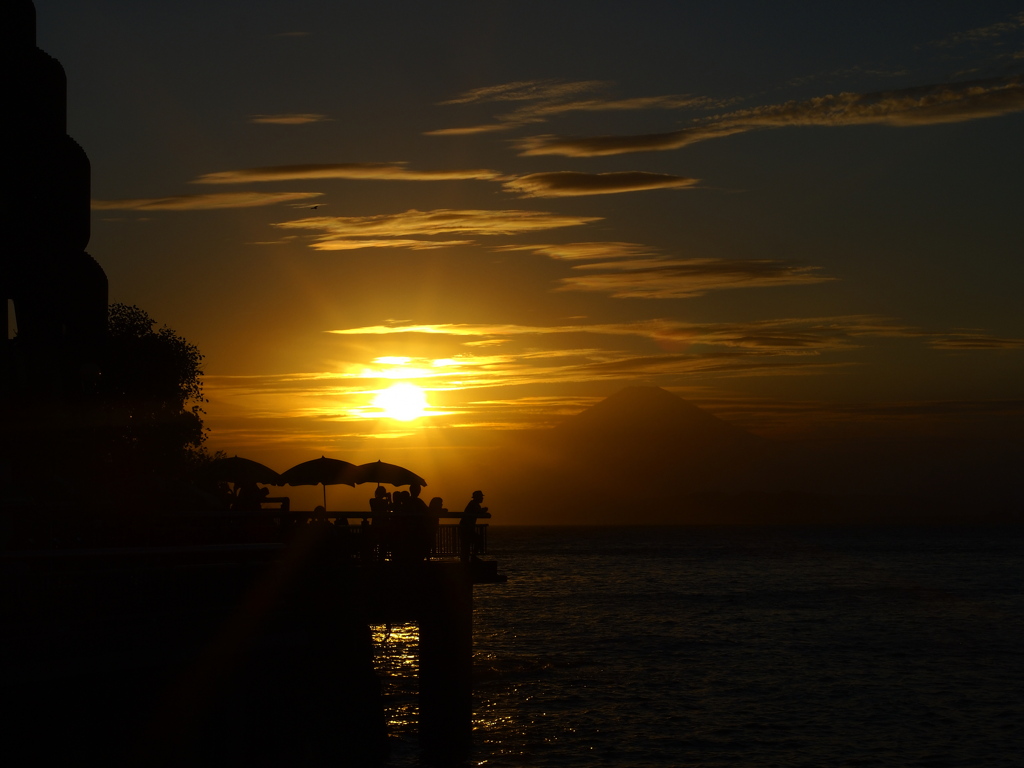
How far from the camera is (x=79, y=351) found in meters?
21.7

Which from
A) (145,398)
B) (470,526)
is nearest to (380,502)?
(470,526)

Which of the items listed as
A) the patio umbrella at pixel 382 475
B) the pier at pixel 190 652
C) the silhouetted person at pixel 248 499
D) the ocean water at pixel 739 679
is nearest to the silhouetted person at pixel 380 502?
the patio umbrella at pixel 382 475

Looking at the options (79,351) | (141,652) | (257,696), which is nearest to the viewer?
(141,652)

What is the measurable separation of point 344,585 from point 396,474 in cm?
1330

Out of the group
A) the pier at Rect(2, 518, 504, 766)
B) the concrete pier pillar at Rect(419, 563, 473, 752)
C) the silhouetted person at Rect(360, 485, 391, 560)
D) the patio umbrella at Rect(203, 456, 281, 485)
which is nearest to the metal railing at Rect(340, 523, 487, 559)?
the silhouetted person at Rect(360, 485, 391, 560)

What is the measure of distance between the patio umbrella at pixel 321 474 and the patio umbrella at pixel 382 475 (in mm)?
227

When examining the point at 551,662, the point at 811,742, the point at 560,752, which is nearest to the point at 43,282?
the point at 560,752

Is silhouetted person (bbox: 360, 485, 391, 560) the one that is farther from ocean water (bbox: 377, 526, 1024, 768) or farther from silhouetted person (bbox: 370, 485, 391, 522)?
ocean water (bbox: 377, 526, 1024, 768)

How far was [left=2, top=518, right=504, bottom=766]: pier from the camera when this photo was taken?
1145cm

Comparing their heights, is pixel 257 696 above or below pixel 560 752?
above

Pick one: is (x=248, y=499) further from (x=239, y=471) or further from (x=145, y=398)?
(x=145, y=398)

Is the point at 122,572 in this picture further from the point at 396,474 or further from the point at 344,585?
the point at 396,474

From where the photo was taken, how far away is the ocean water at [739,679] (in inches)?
928

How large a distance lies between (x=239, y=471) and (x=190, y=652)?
51.7 ft
